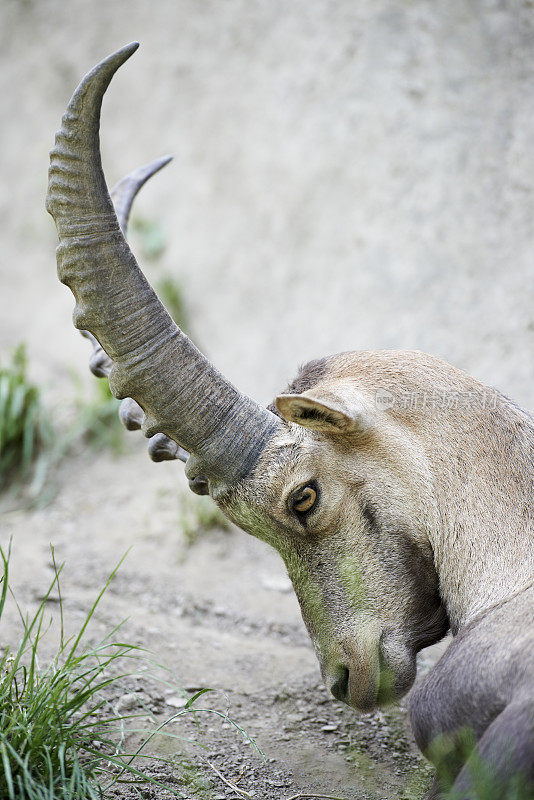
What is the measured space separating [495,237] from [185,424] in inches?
160

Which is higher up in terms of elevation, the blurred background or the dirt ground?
the blurred background

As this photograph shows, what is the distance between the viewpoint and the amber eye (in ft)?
11.9

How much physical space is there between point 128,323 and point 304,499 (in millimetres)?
1064

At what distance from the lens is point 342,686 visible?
12.4 ft

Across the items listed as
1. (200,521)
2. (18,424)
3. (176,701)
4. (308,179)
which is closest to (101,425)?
(18,424)

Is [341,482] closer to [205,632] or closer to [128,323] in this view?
[128,323]

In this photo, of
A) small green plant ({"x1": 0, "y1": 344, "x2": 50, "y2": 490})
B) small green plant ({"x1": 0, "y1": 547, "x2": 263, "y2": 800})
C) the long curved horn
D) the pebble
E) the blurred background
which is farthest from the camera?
small green plant ({"x1": 0, "y1": 344, "x2": 50, "y2": 490})

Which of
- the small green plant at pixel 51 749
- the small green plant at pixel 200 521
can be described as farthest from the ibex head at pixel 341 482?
the small green plant at pixel 200 521

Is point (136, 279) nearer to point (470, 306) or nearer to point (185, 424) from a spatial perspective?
point (185, 424)

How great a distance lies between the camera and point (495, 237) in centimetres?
671

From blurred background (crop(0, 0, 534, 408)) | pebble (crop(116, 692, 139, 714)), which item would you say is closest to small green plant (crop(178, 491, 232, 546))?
blurred background (crop(0, 0, 534, 408))

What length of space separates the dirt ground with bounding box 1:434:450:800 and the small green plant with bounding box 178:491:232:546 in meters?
0.06

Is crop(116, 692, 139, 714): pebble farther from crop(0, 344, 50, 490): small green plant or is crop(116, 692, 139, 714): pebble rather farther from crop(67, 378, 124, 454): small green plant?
crop(67, 378, 124, 454): small green plant

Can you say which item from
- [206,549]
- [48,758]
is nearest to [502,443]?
[48,758]
